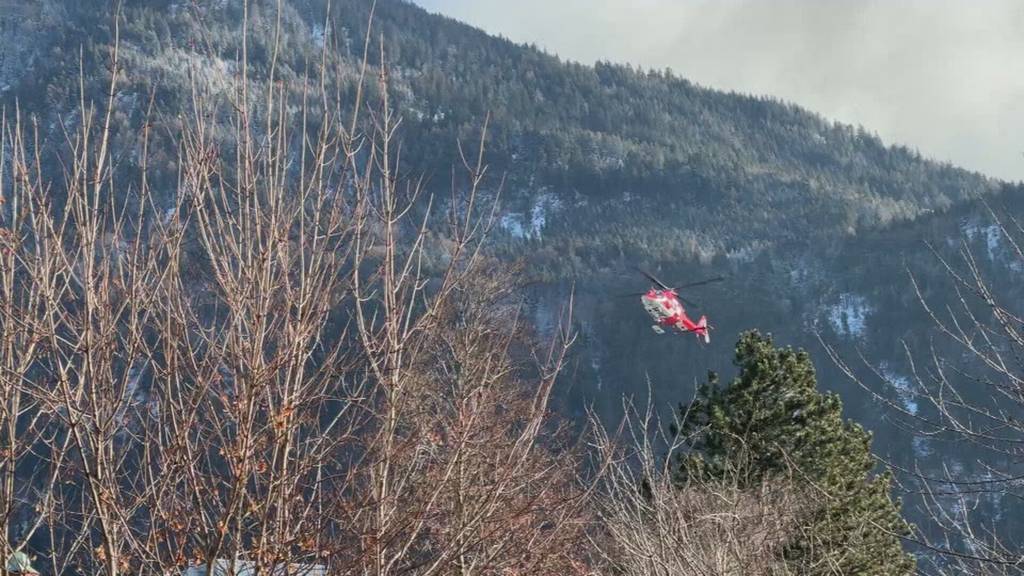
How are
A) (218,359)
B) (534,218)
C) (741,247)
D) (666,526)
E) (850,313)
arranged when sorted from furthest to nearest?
(534,218) < (741,247) < (850,313) < (666,526) < (218,359)

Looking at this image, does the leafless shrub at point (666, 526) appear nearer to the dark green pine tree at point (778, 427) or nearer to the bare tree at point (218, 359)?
the bare tree at point (218, 359)

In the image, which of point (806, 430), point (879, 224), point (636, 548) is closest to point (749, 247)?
point (879, 224)

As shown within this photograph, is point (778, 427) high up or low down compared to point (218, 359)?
down

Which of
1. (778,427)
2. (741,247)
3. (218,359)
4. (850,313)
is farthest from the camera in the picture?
(741,247)

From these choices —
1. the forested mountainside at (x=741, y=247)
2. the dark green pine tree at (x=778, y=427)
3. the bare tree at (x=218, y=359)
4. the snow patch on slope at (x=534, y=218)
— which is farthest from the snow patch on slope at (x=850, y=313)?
the bare tree at (x=218, y=359)

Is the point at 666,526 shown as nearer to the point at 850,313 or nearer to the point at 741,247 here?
the point at 850,313

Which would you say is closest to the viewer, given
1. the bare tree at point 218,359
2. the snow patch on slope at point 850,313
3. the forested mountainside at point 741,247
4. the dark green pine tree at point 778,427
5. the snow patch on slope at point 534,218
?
the bare tree at point 218,359

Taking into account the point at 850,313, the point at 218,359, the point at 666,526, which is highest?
the point at 218,359

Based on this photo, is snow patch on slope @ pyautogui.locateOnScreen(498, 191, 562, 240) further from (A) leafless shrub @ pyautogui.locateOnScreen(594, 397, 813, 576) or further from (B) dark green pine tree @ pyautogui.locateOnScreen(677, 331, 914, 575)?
(A) leafless shrub @ pyautogui.locateOnScreen(594, 397, 813, 576)

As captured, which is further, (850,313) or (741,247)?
(741,247)

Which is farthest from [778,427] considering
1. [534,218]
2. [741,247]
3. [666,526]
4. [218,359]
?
[534,218]

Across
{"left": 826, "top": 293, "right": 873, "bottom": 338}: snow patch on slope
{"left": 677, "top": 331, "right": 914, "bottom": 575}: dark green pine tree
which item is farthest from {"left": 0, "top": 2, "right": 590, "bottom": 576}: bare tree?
{"left": 826, "top": 293, "right": 873, "bottom": 338}: snow patch on slope

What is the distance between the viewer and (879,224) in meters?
136

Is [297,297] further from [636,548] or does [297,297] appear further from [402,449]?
[636,548]
